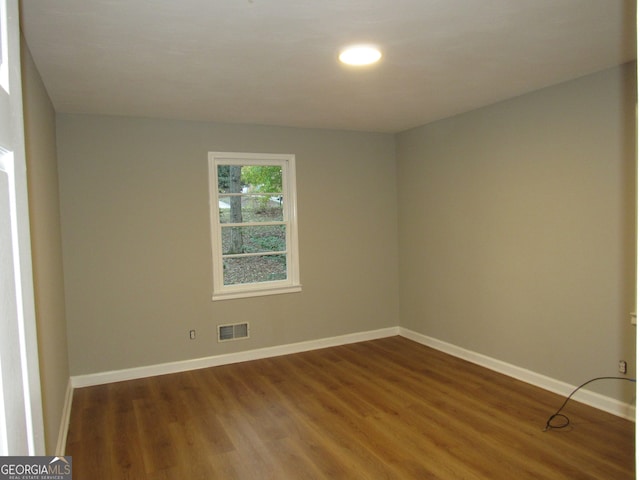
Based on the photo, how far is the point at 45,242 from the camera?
9.10 ft

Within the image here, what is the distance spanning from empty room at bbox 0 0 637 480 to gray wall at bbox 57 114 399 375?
2 centimetres

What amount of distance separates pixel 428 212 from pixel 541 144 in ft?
4.85

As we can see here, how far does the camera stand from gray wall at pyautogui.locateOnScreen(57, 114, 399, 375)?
4.00 m

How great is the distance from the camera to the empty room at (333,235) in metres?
2.47

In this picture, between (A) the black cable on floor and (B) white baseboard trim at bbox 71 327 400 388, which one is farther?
(B) white baseboard trim at bbox 71 327 400 388

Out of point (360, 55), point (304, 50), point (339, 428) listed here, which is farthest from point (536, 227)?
point (304, 50)

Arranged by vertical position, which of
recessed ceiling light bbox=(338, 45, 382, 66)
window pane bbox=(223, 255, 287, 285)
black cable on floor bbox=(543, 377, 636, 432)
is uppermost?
recessed ceiling light bbox=(338, 45, 382, 66)

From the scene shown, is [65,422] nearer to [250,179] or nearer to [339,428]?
[339,428]

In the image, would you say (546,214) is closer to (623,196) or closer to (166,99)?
(623,196)

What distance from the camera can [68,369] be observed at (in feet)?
12.7

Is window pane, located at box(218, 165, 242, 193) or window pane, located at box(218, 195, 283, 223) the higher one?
window pane, located at box(218, 165, 242, 193)

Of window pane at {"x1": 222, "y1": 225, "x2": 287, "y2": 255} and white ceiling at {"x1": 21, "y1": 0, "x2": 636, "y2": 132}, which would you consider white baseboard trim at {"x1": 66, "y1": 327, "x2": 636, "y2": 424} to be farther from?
white ceiling at {"x1": 21, "y1": 0, "x2": 636, "y2": 132}

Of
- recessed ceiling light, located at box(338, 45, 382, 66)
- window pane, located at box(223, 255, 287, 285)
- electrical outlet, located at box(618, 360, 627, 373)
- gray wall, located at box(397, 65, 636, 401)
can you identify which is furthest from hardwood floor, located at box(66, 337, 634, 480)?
recessed ceiling light, located at box(338, 45, 382, 66)

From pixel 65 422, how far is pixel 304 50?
296 cm
